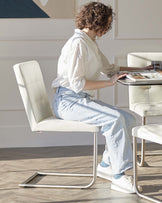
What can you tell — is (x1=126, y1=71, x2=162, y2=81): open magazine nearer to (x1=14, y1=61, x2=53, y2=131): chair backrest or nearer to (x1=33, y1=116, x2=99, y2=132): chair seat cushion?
(x1=33, y1=116, x2=99, y2=132): chair seat cushion

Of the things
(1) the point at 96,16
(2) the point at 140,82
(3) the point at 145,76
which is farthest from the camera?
→ (1) the point at 96,16

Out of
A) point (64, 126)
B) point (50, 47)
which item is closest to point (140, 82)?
point (64, 126)

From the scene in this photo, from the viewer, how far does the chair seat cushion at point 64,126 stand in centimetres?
301

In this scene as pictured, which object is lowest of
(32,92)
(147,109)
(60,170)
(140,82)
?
(60,170)

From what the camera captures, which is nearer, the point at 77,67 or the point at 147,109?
the point at 77,67

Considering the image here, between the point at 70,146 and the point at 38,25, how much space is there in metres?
1.15

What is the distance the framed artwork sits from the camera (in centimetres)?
426

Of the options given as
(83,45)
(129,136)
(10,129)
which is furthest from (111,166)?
(10,129)

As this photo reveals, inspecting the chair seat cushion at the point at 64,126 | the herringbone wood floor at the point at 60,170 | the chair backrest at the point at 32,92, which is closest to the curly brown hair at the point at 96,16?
the chair backrest at the point at 32,92

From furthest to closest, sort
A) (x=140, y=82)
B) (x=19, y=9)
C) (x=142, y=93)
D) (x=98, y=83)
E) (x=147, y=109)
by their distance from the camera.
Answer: (x=19, y=9) → (x=142, y=93) → (x=147, y=109) → (x=98, y=83) → (x=140, y=82)

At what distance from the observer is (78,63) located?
298 centimetres

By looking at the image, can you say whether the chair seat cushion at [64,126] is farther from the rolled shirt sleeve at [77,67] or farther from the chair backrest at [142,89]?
the chair backrest at [142,89]

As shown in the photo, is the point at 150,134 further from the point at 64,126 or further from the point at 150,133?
the point at 64,126

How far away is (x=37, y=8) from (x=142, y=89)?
122 centimetres
